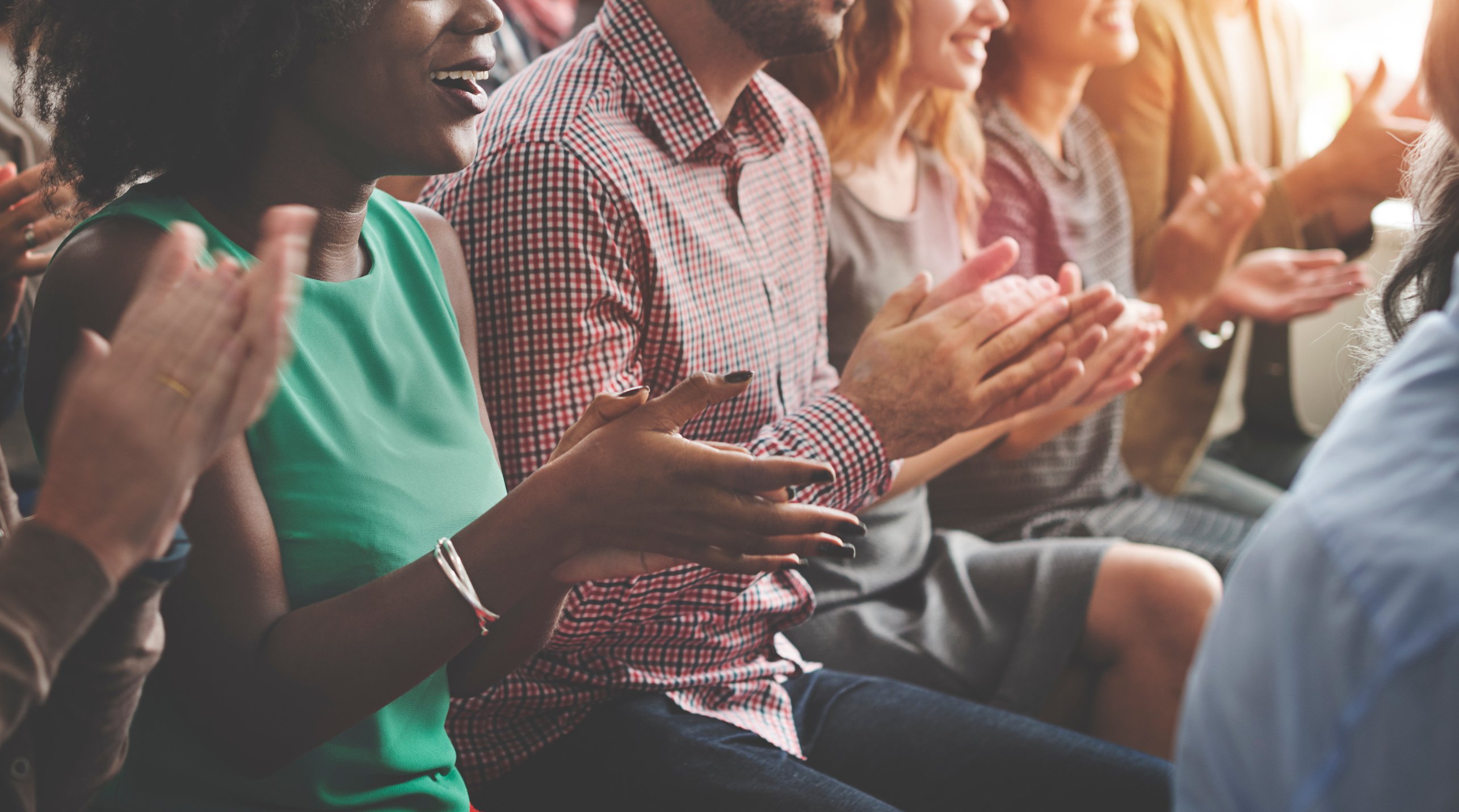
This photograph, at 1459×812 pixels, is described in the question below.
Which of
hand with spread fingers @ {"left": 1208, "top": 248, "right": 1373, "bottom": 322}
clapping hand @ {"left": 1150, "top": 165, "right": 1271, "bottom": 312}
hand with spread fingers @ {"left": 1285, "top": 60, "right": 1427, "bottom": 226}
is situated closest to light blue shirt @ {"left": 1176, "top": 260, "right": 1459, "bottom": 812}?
clapping hand @ {"left": 1150, "top": 165, "right": 1271, "bottom": 312}

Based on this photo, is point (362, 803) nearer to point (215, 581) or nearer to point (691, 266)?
point (215, 581)

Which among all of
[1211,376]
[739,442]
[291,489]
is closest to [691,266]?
[739,442]

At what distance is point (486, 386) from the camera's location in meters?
1.02

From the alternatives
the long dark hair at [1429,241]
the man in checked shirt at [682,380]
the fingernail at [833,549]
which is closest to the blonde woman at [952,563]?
the man in checked shirt at [682,380]

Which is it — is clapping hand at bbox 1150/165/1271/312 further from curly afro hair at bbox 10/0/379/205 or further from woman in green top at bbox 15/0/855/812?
curly afro hair at bbox 10/0/379/205

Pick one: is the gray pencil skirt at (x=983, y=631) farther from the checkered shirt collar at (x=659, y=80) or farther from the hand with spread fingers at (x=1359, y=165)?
the hand with spread fingers at (x=1359, y=165)

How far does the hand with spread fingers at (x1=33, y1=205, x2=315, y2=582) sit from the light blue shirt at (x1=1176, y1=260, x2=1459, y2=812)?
42 cm

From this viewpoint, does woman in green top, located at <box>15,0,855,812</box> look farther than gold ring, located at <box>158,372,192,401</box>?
Yes

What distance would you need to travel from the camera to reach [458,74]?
0.85 meters

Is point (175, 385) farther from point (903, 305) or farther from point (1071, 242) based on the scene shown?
point (1071, 242)

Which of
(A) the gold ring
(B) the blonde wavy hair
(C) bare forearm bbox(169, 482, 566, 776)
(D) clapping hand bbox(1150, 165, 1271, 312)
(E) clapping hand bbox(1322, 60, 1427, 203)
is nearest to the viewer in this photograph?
(A) the gold ring

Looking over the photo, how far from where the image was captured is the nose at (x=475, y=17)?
0.85m

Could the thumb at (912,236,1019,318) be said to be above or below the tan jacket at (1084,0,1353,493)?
above

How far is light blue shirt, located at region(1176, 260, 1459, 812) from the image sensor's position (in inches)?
15.9
